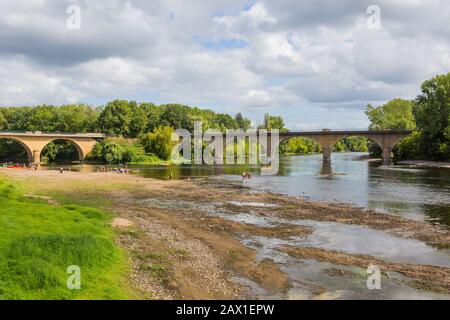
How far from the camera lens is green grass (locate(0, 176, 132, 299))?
1656 cm

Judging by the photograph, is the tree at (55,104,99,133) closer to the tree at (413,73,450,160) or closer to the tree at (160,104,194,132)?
the tree at (160,104,194,132)

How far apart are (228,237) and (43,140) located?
316ft

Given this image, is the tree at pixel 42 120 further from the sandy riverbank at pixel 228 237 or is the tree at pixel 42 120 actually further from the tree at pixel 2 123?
the sandy riverbank at pixel 228 237

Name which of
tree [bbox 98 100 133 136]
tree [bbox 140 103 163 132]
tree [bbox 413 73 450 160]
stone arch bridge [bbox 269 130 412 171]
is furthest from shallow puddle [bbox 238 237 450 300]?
tree [bbox 140 103 163 132]

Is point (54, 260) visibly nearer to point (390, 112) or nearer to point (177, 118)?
point (177, 118)

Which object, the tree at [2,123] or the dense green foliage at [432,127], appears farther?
the tree at [2,123]

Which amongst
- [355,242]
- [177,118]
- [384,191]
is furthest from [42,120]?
[355,242]

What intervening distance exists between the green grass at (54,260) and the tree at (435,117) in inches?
3511

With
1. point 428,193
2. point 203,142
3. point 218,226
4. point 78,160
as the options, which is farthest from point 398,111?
point 218,226

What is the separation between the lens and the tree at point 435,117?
96.9m

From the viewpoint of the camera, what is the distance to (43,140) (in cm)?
11362

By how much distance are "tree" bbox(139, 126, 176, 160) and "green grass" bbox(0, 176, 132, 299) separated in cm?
9117

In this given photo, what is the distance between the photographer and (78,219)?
1162 inches

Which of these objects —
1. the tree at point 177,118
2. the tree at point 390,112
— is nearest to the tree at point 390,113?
the tree at point 390,112
